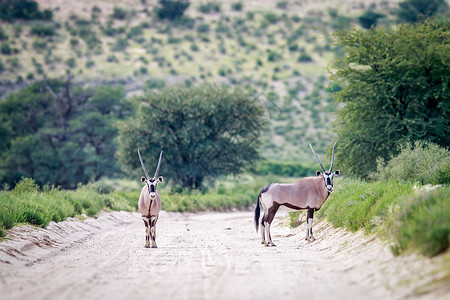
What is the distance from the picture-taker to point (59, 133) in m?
61.3

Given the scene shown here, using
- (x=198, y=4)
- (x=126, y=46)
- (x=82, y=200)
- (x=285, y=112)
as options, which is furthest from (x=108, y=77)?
(x=82, y=200)

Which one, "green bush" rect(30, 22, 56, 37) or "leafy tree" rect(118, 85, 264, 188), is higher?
"green bush" rect(30, 22, 56, 37)

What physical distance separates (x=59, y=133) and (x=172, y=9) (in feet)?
245

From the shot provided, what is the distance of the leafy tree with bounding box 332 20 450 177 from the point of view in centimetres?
2502

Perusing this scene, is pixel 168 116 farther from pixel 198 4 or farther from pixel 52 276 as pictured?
pixel 198 4

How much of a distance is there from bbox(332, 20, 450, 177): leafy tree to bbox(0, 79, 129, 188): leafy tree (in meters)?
32.4

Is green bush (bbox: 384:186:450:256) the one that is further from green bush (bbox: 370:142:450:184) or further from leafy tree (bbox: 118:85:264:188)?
leafy tree (bbox: 118:85:264:188)

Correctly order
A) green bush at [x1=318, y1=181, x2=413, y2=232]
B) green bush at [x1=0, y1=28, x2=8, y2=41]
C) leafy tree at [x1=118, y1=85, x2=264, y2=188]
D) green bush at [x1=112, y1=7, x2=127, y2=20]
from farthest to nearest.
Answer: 1. green bush at [x1=112, y1=7, x2=127, y2=20]
2. green bush at [x1=0, y1=28, x2=8, y2=41]
3. leafy tree at [x1=118, y1=85, x2=264, y2=188]
4. green bush at [x1=318, y1=181, x2=413, y2=232]

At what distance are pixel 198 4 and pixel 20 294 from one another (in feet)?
458

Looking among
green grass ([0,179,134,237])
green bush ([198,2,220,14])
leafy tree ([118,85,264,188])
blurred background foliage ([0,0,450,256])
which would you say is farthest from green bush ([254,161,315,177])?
green bush ([198,2,220,14])

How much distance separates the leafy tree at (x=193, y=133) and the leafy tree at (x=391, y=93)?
2219 centimetres

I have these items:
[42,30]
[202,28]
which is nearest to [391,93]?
[202,28]

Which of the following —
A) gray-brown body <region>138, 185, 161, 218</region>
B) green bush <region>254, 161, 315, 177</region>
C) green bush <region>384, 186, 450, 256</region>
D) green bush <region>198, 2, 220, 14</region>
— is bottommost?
green bush <region>254, 161, 315, 177</region>

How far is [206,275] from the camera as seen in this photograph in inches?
412
